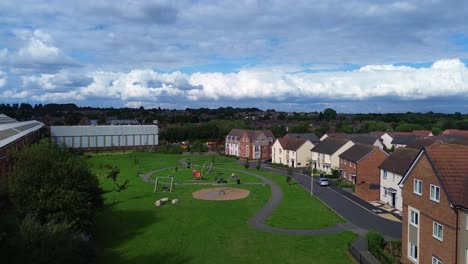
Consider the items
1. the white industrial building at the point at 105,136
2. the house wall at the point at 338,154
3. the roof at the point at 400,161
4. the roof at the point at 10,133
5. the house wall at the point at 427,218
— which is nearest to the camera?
the house wall at the point at 427,218

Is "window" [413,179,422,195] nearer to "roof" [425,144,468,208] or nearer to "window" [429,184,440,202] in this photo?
"window" [429,184,440,202]

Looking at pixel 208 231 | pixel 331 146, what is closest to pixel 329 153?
pixel 331 146

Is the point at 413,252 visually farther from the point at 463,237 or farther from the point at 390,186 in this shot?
the point at 390,186

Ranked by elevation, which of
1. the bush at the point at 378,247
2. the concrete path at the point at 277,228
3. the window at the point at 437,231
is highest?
the window at the point at 437,231

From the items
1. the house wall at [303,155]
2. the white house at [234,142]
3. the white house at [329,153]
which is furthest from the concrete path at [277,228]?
the white house at [234,142]

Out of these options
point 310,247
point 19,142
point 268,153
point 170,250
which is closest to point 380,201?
point 310,247

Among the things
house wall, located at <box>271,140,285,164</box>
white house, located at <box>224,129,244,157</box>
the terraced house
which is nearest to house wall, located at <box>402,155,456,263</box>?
house wall, located at <box>271,140,285,164</box>

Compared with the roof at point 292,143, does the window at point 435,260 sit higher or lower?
lower

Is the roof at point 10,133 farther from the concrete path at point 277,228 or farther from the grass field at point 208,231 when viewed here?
the concrete path at point 277,228
